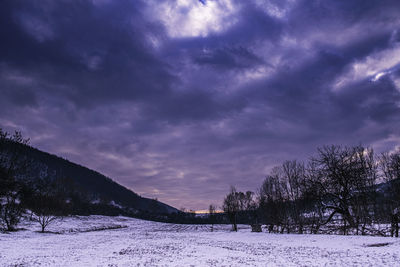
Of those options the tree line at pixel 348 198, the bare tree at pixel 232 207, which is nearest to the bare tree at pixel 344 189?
the tree line at pixel 348 198

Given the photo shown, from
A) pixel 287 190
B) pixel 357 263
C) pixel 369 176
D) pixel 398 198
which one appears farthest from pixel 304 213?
pixel 357 263

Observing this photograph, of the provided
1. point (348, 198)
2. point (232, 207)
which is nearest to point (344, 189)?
point (348, 198)

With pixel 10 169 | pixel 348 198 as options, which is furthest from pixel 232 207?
pixel 10 169

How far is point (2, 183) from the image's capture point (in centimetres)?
A: 2661

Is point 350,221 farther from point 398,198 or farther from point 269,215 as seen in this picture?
point 269,215

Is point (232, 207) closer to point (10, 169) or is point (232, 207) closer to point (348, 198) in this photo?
point (348, 198)

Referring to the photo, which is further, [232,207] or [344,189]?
[232,207]

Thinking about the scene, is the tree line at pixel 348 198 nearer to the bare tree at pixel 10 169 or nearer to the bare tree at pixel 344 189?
the bare tree at pixel 344 189

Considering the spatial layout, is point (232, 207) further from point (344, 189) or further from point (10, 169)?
point (10, 169)

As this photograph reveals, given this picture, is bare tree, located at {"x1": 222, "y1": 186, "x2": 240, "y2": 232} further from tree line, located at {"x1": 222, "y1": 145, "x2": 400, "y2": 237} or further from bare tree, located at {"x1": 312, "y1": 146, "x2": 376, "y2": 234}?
bare tree, located at {"x1": 312, "y1": 146, "x2": 376, "y2": 234}

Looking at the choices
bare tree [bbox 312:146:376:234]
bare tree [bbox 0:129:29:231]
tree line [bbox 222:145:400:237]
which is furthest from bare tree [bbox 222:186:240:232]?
bare tree [bbox 0:129:29:231]

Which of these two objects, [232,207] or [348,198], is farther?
[232,207]

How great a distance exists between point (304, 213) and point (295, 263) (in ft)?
134

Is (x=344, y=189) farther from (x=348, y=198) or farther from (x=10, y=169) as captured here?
(x=10, y=169)
